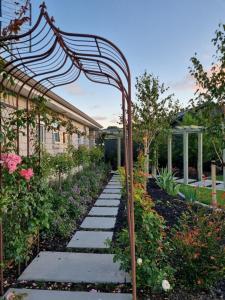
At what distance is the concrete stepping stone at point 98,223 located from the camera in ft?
19.8

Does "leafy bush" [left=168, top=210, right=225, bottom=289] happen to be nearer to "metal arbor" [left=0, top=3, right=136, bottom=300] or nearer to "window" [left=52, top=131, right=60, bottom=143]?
"metal arbor" [left=0, top=3, right=136, bottom=300]

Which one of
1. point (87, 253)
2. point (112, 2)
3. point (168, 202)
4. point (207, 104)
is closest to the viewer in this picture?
point (87, 253)

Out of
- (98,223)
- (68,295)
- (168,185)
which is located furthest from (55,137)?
(68,295)

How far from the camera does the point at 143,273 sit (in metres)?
3.40

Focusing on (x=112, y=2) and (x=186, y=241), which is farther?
(x=112, y=2)

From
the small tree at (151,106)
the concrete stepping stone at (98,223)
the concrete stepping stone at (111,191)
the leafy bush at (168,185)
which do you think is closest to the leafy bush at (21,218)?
the concrete stepping stone at (98,223)

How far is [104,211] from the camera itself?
745cm

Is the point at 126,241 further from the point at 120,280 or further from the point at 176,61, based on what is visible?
the point at 176,61

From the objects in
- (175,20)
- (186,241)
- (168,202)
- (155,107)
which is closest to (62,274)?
(186,241)

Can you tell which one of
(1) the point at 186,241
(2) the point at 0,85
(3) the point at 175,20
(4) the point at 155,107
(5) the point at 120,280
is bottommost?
(5) the point at 120,280

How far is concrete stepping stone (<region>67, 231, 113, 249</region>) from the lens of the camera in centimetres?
484

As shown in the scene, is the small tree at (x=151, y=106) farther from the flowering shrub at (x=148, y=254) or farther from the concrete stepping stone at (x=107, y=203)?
the flowering shrub at (x=148, y=254)

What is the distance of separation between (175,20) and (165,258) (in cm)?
677

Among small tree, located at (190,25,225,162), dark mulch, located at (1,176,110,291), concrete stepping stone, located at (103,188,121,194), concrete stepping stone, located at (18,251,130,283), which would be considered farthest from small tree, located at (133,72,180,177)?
concrete stepping stone, located at (18,251,130,283)
